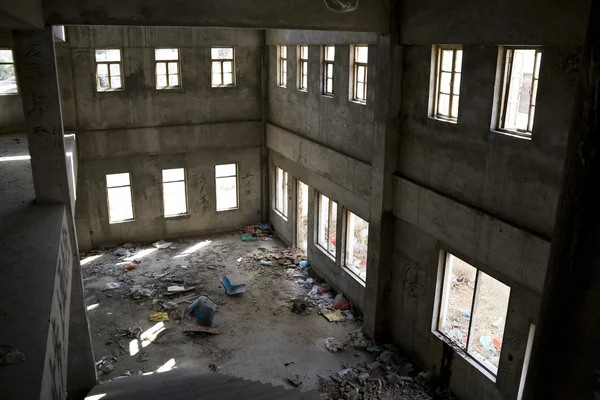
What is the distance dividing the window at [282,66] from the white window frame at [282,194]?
2.73 metres

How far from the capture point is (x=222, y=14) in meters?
7.76

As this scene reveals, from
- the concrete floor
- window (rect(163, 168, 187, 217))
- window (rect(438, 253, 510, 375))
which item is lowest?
the concrete floor

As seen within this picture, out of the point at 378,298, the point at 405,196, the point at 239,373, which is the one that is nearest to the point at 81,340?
the point at 239,373

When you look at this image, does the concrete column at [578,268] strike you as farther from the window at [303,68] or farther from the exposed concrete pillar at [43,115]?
the window at [303,68]

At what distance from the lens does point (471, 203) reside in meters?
7.82

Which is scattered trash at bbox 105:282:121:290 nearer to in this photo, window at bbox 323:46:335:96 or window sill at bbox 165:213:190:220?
window sill at bbox 165:213:190:220

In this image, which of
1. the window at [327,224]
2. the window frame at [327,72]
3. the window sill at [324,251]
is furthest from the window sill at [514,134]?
the window sill at [324,251]

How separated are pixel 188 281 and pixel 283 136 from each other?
507cm

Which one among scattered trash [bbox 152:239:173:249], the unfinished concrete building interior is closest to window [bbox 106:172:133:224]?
the unfinished concrete building interior

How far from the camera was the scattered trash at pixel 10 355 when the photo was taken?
131 inches

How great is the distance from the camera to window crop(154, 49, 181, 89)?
14990mm

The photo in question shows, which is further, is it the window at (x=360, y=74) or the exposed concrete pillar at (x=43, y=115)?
the window at (x=360, y=74)

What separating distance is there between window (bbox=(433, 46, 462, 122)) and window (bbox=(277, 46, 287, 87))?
279 inches

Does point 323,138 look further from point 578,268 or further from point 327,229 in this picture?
point 578,268
